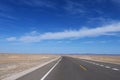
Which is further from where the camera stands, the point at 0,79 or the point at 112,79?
the point at 0,79

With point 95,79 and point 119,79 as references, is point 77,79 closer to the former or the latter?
point 95,79

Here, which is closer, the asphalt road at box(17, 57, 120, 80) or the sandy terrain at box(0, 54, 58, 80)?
the asphalt road at box(17, 57, 120, 80)

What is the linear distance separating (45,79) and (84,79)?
2.61m

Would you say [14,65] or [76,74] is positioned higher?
[14,65]

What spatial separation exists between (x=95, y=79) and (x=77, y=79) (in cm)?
116

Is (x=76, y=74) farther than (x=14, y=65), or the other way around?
(x=14, y=65)

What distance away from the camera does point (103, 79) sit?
13555 millimetres

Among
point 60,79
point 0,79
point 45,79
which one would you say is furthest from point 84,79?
point 0,79

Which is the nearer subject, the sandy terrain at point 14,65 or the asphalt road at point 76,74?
the asphalt road at point 76,74

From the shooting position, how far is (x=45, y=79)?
567 inches

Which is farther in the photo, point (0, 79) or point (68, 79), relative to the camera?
point (0, 79)

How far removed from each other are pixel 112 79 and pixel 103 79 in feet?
1.85

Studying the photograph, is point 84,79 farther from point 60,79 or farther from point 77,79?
point 60,79

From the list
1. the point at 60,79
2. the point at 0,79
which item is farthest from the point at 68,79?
the point at 0,79
